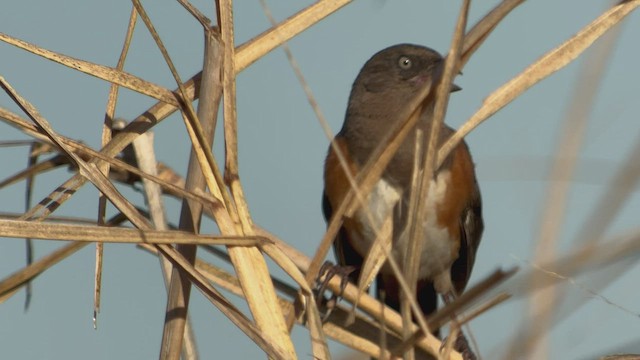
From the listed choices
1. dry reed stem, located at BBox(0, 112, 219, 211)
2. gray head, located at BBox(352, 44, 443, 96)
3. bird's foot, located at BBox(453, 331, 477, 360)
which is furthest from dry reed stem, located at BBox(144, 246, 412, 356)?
gray head, located at BBox(352, 44, 443, 96)

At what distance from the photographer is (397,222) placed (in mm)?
2492

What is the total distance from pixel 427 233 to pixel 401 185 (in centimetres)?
51

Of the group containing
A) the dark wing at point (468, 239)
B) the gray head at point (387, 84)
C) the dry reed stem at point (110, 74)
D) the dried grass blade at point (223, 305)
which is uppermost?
the gray head at point (387, 84)

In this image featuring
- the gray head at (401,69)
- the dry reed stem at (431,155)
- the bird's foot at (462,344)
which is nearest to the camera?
the dry reed stem at (431,155)

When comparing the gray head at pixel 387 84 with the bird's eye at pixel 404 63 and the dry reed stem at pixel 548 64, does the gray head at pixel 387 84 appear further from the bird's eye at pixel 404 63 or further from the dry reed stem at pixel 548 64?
the dry reed stem at pixel 548 64

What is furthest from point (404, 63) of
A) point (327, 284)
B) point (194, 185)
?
point (194, 185)

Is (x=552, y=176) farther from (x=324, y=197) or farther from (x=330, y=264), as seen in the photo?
(x=324, y=197)

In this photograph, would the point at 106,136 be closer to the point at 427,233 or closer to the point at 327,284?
the point at 327,284

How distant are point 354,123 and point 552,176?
2357 mm

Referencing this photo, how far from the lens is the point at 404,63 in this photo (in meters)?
4.45

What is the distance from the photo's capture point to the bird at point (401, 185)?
389cm

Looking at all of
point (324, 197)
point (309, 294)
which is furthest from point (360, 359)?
point (324, 197)

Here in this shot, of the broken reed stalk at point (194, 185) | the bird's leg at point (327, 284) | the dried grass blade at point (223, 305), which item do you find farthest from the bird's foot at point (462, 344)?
the dried grass blade at point (223, 305)

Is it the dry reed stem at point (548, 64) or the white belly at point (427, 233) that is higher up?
the white belly at point (427, 233)
